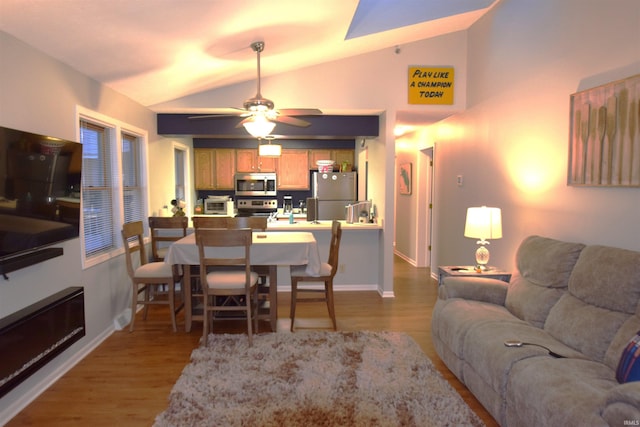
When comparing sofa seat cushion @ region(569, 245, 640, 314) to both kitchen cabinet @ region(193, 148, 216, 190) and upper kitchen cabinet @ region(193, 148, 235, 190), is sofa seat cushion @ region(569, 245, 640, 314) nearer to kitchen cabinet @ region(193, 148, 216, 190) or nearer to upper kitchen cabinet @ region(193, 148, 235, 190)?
upper kitchen cabinet @ region(193, 148, 235, 190)

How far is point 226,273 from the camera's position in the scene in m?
3.58

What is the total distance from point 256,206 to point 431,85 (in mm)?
3960

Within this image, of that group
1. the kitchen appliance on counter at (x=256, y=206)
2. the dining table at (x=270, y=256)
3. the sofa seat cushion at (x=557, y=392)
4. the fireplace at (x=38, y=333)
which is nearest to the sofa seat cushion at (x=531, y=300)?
the sofa seat cushion at (x=557, y=392)

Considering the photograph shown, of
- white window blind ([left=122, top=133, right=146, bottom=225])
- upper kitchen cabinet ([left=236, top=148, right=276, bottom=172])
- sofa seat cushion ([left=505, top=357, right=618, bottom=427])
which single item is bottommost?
sofa seat cushion ([left=505, top=357, right=618, bottom=427])

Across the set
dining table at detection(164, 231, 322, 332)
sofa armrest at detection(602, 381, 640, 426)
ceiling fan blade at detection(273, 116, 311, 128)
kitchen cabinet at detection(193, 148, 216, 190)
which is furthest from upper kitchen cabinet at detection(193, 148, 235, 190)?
sofa armrest at detection(602, 381, 640, 426)

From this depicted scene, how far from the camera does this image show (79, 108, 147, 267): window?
3445mm

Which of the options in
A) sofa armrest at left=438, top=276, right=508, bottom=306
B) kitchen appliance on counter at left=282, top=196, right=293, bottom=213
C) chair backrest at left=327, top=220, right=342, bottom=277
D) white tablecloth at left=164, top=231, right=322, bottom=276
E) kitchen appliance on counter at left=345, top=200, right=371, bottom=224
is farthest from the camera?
kitchen appliance on counter at left=282, top=196, right=293, bottom=213

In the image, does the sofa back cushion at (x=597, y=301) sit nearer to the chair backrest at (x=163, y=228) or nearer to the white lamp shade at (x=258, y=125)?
the white lamp shade at (x=258, y=125)

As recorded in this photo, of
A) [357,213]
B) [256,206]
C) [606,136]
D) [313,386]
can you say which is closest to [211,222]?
[313,386]

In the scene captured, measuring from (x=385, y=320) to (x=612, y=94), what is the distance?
2708 mm

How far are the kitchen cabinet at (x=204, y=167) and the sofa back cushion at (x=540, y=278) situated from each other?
570 centimetres

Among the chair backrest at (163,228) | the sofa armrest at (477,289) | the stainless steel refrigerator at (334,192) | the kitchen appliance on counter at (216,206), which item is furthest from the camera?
the kitchen appliance on counter at (216,206)

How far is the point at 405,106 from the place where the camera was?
190 inches

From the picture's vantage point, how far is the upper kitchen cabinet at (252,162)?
7402 mm
